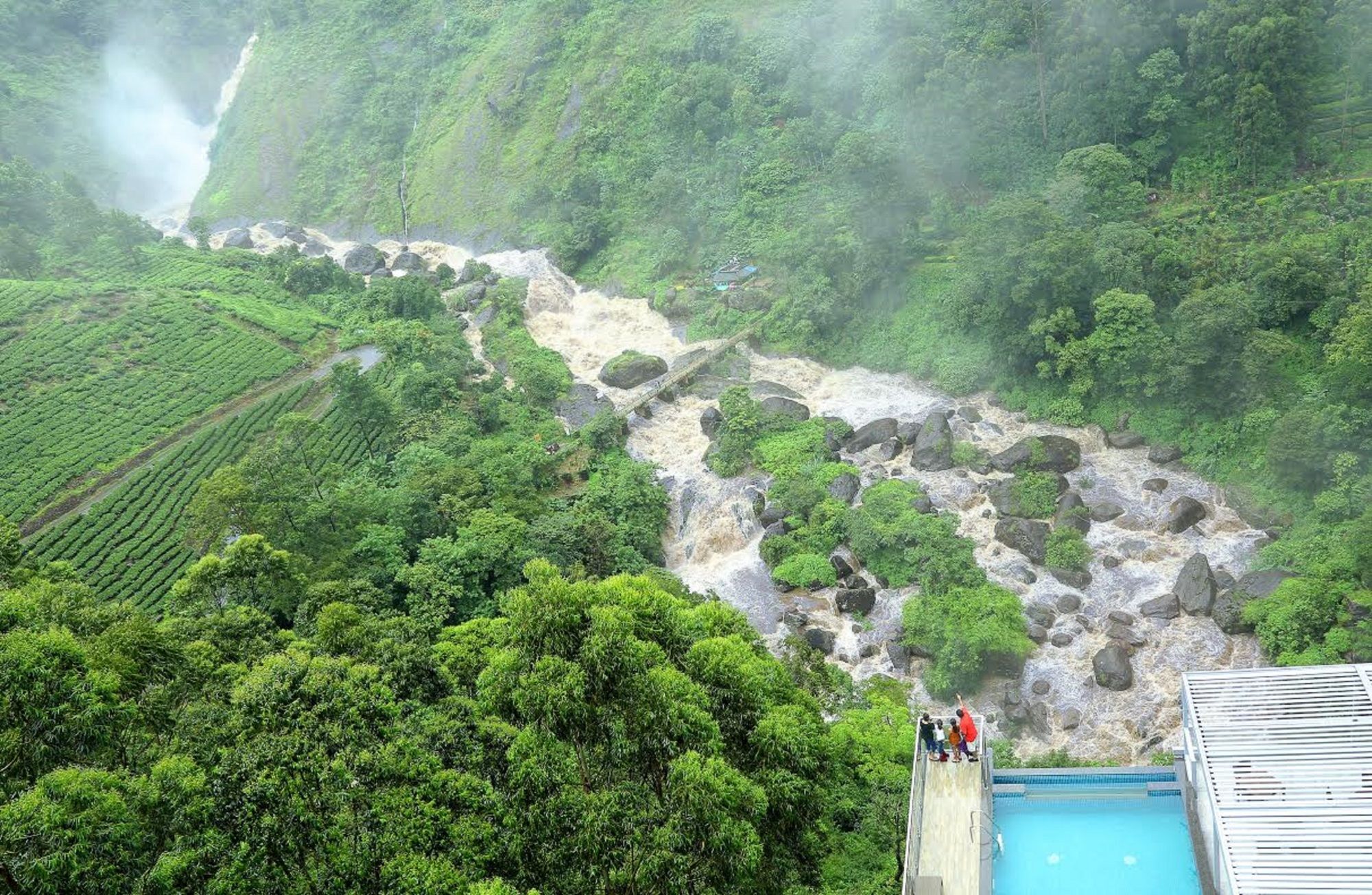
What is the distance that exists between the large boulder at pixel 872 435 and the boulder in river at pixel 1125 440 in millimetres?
8310

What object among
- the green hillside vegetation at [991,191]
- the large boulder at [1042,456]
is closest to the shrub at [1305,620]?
the green hillside vegetation at [991,191]

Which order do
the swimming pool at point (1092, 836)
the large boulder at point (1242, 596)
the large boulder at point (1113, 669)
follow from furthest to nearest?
the large boulder at point (1242, 596) < the large boulder at point (1113, 669) < the swimming pool at point (1092, 836)

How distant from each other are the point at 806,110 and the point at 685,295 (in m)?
15.6

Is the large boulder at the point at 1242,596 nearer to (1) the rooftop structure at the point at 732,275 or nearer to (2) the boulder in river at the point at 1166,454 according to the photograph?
(2) the boulder in river at the point at 1166,454

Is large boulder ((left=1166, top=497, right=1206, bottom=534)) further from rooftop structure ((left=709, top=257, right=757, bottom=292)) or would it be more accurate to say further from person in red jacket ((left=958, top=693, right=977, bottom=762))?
rooftop structure ((left=709, top=257, right=757, bottom=292))

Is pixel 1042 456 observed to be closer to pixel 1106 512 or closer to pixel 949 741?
pixel 1106 512

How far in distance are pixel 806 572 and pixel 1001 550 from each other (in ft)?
22.4

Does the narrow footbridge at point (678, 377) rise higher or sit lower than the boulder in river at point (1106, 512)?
higher

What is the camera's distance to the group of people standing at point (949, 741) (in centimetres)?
1712

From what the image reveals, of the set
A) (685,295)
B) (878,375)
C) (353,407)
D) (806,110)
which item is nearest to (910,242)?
Answer: (878,375)

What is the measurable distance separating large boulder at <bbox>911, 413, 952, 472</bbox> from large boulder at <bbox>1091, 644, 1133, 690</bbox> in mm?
10604

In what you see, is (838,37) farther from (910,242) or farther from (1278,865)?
(1278,865)

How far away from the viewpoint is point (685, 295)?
5406 centimetres

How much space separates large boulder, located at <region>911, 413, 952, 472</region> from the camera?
3822cm
